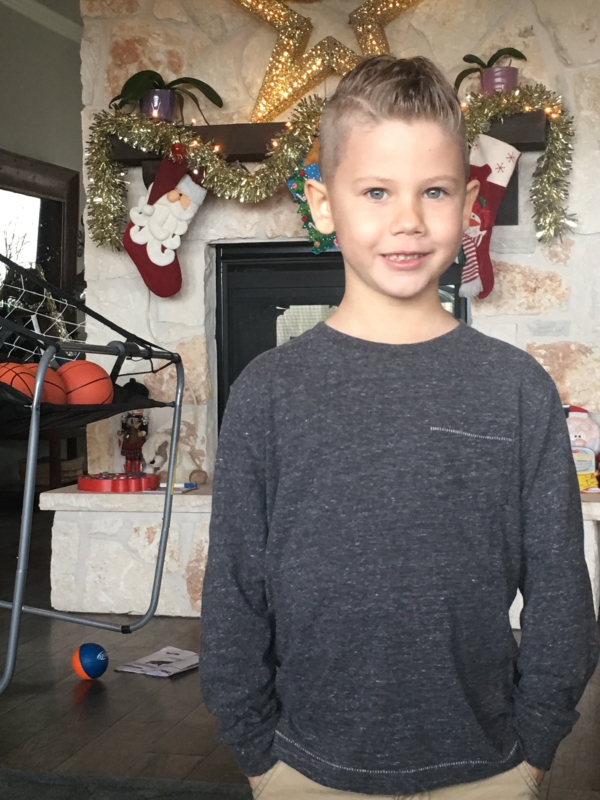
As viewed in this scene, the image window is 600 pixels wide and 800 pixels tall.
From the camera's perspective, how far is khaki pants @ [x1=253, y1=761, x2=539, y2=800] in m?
0.87

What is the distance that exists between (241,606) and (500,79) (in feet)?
8.30

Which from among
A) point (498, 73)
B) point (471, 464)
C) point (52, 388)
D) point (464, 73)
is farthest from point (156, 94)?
point (471, 464)

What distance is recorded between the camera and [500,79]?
3031 millimetres

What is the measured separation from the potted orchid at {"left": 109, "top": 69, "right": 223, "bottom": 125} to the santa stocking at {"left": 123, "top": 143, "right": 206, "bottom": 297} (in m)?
0.19

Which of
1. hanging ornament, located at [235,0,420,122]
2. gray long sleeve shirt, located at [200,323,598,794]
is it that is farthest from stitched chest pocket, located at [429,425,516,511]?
hanging ornament, located at [235,0,420,122]

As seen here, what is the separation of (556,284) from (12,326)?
1.83 metres

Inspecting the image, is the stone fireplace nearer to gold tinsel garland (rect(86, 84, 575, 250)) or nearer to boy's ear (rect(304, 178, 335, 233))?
gold tinsel garland (rect(86, 84, 575, 250))

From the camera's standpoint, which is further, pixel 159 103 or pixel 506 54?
pixel 159 103

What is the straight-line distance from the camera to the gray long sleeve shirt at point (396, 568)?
0.86 metres

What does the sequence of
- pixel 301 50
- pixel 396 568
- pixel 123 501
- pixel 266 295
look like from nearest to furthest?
1. pixel 396 568
2. pixel 123 501
3. pixel 301 50
4. pixel 266 295

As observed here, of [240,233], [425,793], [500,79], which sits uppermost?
[500,79]

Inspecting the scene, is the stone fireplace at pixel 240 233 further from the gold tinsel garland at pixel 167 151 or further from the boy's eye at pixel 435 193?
the boy's eye at pixel 435 193

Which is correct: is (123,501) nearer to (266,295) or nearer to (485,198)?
(266,295)

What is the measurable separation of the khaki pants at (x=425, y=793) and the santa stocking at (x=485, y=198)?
226 cm
